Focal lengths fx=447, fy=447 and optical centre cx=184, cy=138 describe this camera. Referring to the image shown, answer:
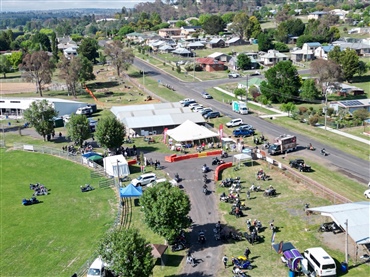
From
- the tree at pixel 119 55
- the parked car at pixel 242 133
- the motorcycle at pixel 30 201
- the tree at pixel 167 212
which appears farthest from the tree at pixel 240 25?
the tree at pixel 167 212

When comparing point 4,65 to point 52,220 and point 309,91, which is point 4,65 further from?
point 52,220

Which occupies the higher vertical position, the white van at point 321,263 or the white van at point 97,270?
the white van at point 321,263

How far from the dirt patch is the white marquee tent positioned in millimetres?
50830

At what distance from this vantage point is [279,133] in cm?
5638

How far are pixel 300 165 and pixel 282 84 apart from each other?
29785 millimetres

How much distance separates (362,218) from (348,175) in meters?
13.6

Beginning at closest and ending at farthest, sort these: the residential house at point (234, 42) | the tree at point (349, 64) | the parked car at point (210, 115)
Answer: the parked car at point (210, 115) < the tree at point (349, 64) < the residential house at point (234, 42)

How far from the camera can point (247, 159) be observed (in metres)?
46.2

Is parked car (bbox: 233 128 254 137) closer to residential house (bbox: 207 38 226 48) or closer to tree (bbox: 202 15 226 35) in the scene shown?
residential house (bbox: 207 38 226 48)

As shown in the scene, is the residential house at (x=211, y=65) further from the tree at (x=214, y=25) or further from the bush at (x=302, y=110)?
the tree at (x=214, y=25)

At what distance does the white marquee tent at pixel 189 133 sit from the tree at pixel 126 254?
28.4 m

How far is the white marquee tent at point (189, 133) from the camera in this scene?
52.4 metres

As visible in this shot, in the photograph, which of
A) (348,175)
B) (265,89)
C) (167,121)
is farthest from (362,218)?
(265,89)

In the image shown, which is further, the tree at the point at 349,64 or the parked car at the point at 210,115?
the tree at the point at 349,64
